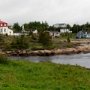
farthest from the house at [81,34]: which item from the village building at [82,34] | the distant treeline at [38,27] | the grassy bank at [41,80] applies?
the grassy bank at [41,80]

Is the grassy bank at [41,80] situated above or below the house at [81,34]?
below

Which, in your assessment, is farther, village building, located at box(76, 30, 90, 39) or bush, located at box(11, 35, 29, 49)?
village building, located at box(76, 30, 90, 39)

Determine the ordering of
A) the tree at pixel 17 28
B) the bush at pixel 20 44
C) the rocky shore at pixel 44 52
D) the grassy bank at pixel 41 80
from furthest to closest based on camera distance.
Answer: the tree at pixel 17 28, the bush at pixel 20 44, the rocky shore at pixel 44 52, the grassy bank at pixel 41 80

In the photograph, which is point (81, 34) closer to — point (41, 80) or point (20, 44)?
point (20, 44)

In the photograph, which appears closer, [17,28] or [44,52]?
[44,52]

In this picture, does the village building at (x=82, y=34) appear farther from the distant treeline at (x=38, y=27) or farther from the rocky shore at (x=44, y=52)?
the rocky shore at (x=44, y=52)

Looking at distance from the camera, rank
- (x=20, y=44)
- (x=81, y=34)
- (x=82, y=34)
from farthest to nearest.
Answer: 1. (x=82, y=34)
2. (x=81, y=34)
3. (x=20, y=44)

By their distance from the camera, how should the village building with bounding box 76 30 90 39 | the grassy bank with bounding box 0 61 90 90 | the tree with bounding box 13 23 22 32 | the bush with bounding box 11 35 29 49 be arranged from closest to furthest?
1. the grassy bank with bounding box 0 61 90 90
2. the bush with bounding box 11 35 29 49
3. the village building with bounding box 76 30 90 39
4. the tree with bounding box 13 23 22 32

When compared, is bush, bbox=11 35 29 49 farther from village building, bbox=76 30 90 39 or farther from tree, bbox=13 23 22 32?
tree, bbox=13 23 22 32

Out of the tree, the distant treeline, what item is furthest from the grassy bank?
the tree

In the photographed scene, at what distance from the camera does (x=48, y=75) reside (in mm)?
20922

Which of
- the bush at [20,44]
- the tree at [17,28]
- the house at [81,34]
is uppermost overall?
the tree at [17,28]

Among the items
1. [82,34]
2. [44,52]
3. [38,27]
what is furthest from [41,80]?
[38,27]

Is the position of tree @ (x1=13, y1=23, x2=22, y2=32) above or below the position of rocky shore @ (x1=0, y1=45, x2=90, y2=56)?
above
